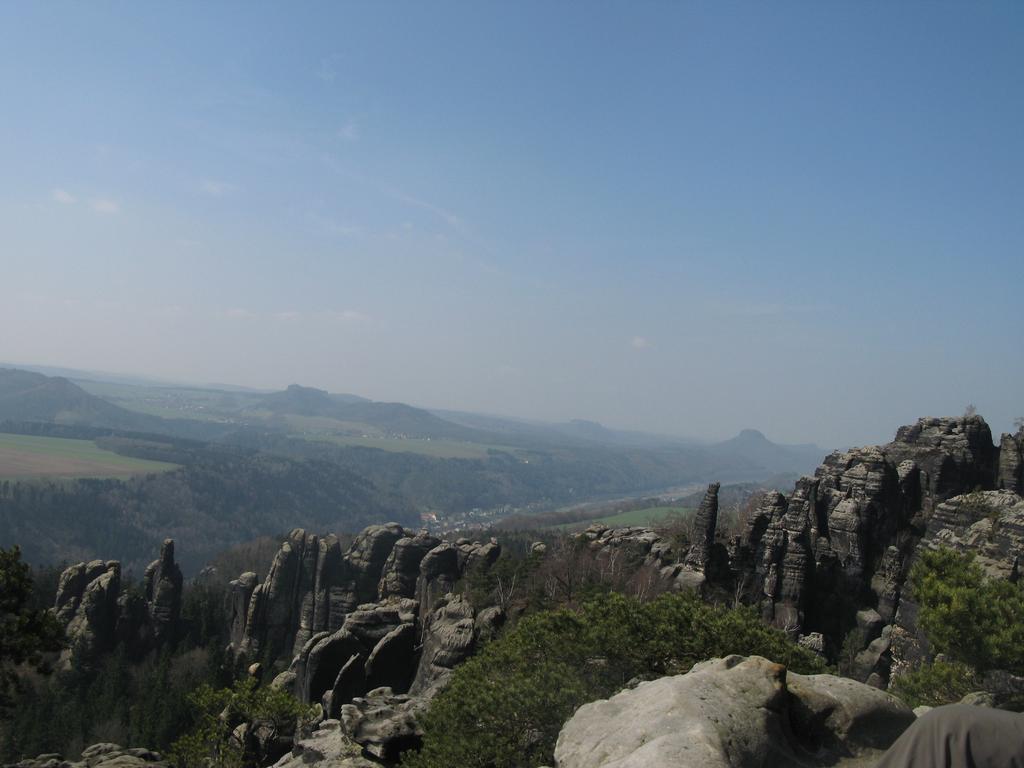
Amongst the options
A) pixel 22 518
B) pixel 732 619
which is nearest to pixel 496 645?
pixel 732 619

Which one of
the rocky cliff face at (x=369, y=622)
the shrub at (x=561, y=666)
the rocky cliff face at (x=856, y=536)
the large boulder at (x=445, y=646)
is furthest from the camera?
the rocky cliff face at (x=856, y=536)

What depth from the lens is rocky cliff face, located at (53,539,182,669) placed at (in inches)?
2151

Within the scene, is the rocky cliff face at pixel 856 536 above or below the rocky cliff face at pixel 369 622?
above

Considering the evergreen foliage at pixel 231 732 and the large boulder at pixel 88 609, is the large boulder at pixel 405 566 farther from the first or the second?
the evergreen foliage at pixel 231 732

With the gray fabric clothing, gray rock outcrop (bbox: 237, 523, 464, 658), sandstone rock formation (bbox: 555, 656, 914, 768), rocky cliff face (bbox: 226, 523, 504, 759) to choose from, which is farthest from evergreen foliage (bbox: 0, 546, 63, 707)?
gray rock outcrop (bbox: 237, 523, 464, 658)

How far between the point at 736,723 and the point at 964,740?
426 centimetres

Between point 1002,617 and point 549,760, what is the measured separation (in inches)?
423

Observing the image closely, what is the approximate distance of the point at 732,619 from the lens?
57.7ft

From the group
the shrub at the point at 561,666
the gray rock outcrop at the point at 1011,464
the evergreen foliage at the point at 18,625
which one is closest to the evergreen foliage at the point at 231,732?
the evergreen foliage at the point at 18,625

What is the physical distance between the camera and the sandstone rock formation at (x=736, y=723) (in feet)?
33.2

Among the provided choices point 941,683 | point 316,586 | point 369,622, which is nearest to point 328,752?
point 369,622

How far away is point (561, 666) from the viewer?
16.5 metres

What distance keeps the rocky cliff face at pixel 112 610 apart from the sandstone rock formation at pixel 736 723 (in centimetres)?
5470

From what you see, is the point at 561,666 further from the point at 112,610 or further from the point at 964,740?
the point at 112,610
